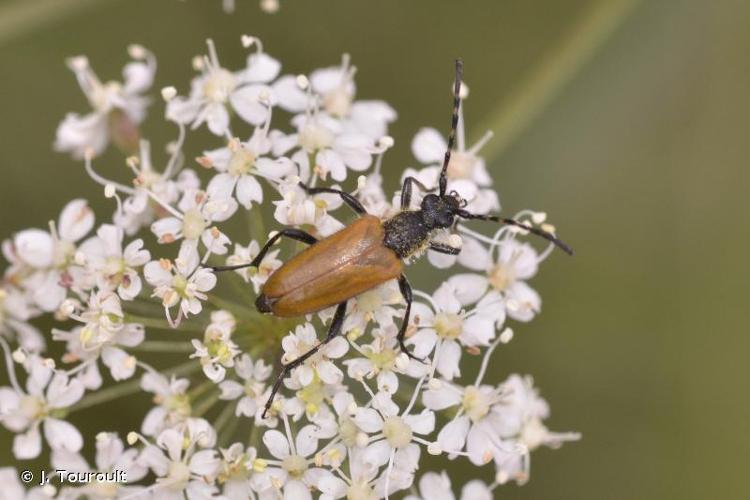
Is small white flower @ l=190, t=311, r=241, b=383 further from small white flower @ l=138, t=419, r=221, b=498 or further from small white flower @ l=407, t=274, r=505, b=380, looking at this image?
small white flower @ l=407, t=274, r=505, b=380

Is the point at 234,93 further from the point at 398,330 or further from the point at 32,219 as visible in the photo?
the point at 32,219

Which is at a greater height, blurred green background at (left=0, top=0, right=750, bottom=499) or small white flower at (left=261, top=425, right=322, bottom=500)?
blurred green background at (left=0, top=0, right=750, bottom=499)

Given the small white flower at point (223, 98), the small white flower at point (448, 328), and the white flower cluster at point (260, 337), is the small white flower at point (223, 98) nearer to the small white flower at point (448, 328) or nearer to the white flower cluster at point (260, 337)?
the white flower cluster at point (260, 337)

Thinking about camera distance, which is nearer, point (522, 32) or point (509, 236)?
point (509, 236)

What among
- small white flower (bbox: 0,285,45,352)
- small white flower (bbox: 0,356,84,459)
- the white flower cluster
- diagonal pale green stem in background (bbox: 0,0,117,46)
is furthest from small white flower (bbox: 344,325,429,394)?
diagonal pale green stem in background (bbox: 0,0,117,46)

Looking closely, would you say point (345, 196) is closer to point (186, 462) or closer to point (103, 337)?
point (103, 337)

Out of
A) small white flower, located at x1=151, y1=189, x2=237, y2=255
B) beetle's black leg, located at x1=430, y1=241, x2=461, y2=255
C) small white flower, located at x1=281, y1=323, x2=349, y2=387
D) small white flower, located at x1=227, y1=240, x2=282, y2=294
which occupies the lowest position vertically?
small white flower, located at x1=281, y1=323, x2=349, y2=387

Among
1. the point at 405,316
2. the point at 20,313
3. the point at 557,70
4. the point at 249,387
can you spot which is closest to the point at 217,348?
the point at 249,387

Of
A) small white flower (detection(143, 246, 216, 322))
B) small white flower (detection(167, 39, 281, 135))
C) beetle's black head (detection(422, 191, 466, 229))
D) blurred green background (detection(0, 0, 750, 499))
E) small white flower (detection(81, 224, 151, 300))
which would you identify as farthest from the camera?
blurred green background (detection(0, 0, 750, 499))

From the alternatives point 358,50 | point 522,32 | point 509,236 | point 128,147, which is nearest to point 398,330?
point 509,236
